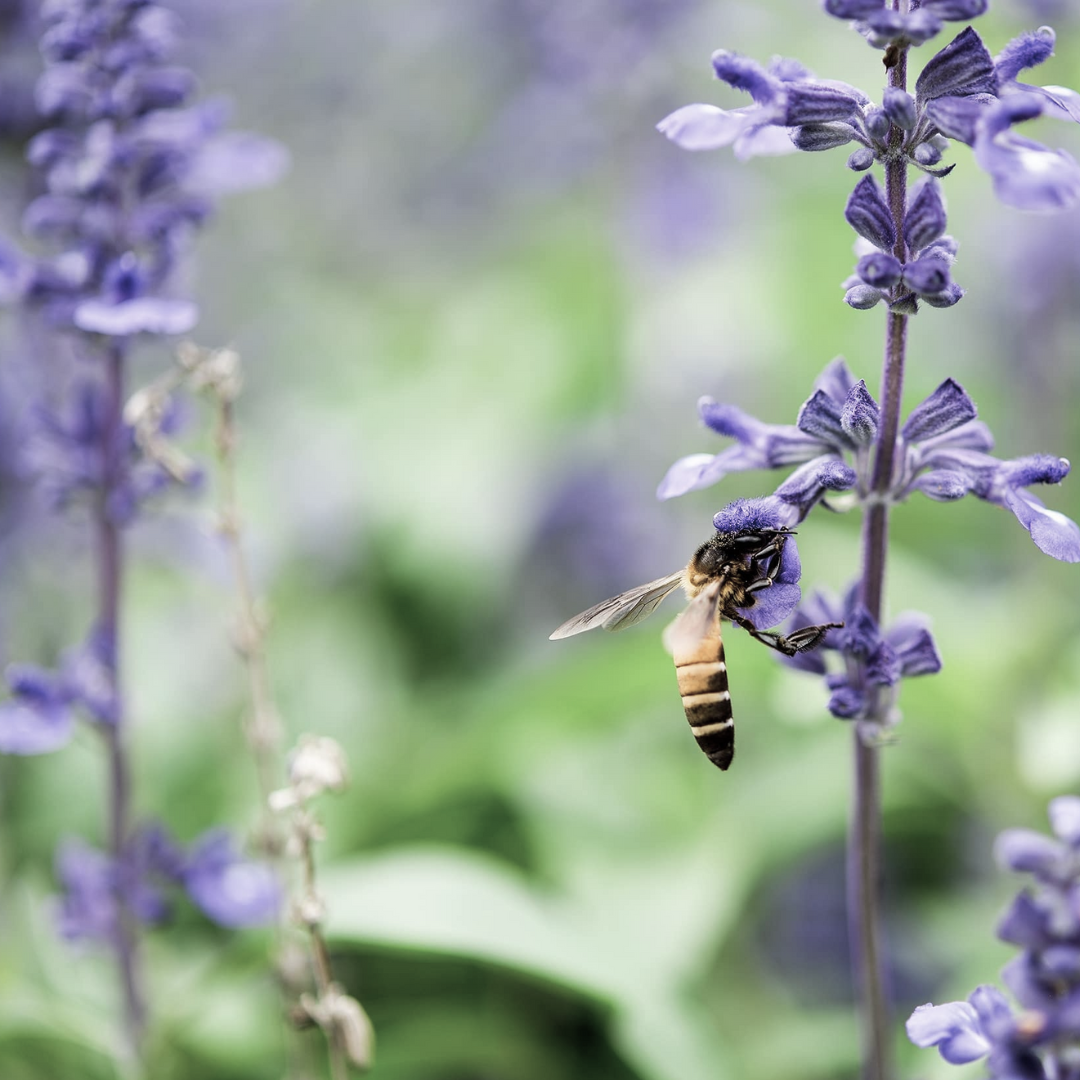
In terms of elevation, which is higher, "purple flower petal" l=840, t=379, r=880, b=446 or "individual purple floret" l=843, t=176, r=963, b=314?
"individual purple floret" l=843, t=176, r=963, b=314

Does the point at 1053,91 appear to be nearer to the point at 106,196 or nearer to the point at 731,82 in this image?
the point at 731,82

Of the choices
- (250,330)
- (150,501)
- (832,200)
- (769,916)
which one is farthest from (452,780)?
(832,200)

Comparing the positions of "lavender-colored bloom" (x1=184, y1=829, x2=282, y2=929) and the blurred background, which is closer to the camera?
"lavender-colored bloom" (x1=184, y1=829, x2=282, y2=929)

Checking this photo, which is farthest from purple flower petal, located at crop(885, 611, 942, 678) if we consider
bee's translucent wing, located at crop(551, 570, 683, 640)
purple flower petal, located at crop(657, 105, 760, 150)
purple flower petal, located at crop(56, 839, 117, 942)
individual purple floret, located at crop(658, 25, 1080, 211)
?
purple flower petal, located at crop(56, 839, 117, 942)

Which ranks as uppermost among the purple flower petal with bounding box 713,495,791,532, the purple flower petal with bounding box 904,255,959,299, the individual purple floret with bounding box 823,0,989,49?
the individual purple floret with bounding box 823,0,989,49

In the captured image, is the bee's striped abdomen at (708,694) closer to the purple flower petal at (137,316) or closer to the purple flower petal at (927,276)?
the purple flower petal at (927,276)

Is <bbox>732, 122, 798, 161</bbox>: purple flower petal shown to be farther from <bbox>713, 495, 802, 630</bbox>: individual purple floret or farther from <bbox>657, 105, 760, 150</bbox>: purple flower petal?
<bbox>713, 495, 802, 630</bbox>: individual purple floret
